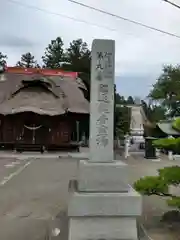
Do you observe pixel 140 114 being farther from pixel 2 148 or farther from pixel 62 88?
pixel 2 148

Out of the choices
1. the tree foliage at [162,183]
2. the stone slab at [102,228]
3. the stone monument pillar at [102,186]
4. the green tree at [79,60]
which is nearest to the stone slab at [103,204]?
the stone monument pillar at [102,186]

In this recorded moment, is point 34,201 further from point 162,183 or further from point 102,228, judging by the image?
point 102,228

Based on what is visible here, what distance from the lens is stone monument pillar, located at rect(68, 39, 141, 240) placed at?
5.39 meters

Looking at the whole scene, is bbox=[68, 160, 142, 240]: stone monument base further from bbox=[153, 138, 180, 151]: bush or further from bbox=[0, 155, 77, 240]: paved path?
bbox=[153, 138, 180, 151]: bush

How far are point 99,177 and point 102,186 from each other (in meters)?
0.13

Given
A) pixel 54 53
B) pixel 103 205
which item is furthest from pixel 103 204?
pixel 54 53

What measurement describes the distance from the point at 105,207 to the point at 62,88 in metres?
22.0

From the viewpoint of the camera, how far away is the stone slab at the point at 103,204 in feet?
17.5

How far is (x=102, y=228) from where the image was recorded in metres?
5.46

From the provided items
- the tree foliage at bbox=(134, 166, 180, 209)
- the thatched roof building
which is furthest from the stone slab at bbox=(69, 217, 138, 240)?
the thatched roof building

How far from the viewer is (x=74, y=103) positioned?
2580 centimetres

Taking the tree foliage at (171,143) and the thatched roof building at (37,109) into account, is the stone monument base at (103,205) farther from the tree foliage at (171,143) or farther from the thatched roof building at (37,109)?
the thatched roof building at (37,109)

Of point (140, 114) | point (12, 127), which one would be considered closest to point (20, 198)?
point (12, 127)

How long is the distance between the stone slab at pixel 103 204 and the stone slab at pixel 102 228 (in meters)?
0.10
